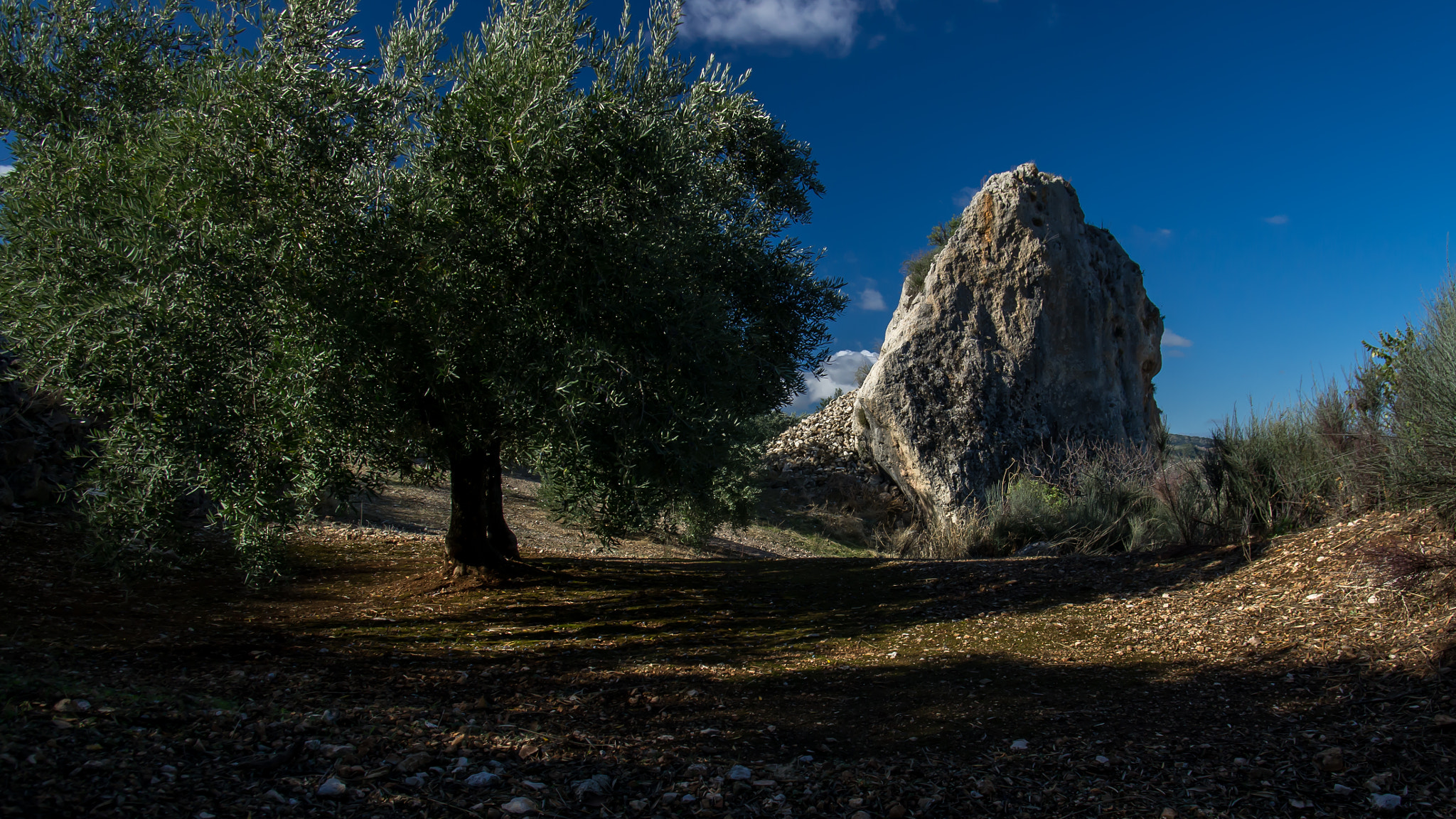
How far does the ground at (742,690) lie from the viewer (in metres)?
4.09

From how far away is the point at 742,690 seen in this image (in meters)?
6.15

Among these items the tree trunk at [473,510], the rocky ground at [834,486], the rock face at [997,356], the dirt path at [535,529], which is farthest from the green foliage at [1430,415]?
the rocky ground at [834,486]

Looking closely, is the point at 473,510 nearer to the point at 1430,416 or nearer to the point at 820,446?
the point at 1430,416

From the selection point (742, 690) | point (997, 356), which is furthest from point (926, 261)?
point (742, 690)

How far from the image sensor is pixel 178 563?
374 inches

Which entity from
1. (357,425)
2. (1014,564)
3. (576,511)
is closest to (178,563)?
(357,425)

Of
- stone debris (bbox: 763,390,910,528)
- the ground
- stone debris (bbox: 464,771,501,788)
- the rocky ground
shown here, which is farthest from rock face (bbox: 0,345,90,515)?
stone debris (bbox: 763,390,910,528)

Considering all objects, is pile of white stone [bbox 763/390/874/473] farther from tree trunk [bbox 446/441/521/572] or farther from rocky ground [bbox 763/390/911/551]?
tree trunk [bbox 446/441/521/572]

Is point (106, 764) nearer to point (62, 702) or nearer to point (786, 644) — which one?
point (62, 702)

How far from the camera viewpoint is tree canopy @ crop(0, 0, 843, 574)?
5.99 m

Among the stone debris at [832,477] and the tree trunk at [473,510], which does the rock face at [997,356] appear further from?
the tree trunk at [473,510]

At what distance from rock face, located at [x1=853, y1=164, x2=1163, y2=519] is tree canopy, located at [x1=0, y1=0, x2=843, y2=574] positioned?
12.0 metres

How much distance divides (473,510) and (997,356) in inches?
553

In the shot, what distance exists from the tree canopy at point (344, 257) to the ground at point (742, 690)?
1.39 metres
